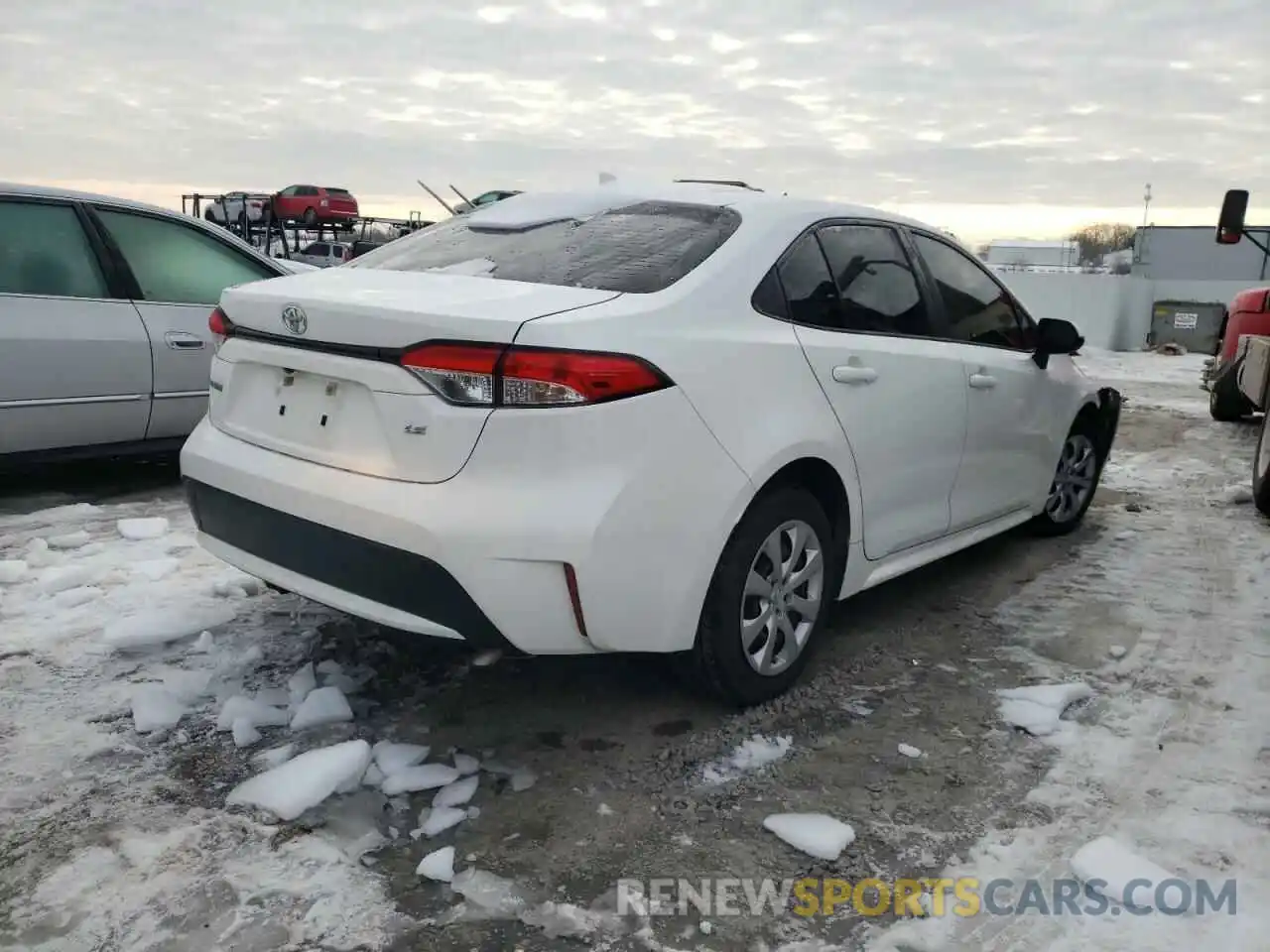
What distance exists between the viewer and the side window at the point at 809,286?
317 centimetres

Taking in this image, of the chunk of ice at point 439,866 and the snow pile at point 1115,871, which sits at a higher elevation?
the snow pile at point 1115,871

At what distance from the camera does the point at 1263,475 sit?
579 centimetres

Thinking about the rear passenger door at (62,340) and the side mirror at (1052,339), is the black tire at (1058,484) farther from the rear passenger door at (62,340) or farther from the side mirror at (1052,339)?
the rear passenger door at (62,340)

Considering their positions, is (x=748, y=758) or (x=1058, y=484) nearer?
(x=748, y=758)

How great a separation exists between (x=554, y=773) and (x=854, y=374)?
156 cm

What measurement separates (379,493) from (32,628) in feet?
6.14

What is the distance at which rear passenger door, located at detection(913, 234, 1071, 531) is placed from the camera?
159 inches

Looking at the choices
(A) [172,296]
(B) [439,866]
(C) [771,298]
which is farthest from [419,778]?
(A) [172,296]

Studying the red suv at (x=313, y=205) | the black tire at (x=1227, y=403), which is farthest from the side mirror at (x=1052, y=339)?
the red suv at (x=313, y=205)

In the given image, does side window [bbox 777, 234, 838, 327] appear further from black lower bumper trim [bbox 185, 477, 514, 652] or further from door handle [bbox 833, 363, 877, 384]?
black lower bumper trim [bbox 185, 477, 514, 652]

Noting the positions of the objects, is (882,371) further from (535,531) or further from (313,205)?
(313,205)

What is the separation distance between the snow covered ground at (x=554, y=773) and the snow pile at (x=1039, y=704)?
0.01 m

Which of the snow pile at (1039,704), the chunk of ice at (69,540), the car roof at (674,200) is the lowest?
the chunk of ice at (69,540)

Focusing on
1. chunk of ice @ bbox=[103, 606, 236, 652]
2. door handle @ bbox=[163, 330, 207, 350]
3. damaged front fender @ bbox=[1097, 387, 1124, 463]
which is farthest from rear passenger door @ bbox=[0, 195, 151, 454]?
damaged front fender @ bbox=[1097, 387, 1124, 463]
